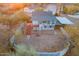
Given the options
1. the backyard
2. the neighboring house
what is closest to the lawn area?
the backyard

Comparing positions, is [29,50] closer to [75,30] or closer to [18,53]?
[18,53]

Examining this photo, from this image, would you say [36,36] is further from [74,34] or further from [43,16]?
[74,34]

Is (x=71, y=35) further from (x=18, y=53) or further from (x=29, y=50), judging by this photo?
(x=18, y=53)

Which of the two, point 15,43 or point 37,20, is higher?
point 37,20

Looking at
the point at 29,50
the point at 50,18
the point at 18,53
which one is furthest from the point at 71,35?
the point at 18,53

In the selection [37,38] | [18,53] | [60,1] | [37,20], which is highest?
[60,1]

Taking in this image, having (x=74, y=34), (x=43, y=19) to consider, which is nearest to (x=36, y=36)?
(x=43, y=19)

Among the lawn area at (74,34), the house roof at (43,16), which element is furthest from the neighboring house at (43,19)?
the lawn area at (74,34)
